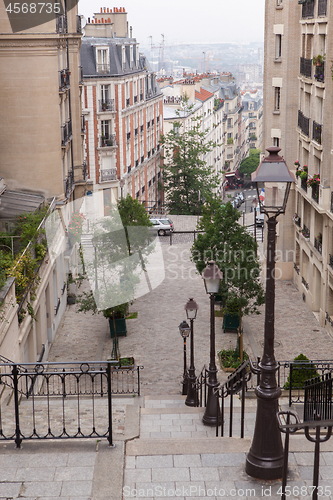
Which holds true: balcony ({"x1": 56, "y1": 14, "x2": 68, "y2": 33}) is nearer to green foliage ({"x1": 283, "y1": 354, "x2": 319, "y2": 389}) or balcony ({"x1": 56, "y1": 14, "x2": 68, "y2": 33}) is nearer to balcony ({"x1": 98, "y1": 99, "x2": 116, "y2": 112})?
green foliage ({"x1": 283, "y1": 354, "x2": 319, "y2": 389})

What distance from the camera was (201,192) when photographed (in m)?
52.5

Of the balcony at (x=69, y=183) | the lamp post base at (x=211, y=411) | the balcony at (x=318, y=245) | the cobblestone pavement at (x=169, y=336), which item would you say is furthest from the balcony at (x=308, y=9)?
the lamp post base at (x=211, y=411)

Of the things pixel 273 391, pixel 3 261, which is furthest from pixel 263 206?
pixel 3 261

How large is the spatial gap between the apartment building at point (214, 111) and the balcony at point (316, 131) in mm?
28484

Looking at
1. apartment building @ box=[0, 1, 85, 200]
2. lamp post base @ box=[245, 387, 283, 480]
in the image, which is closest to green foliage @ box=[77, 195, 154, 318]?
apartment building @ box=[0, 1, 85, 200]

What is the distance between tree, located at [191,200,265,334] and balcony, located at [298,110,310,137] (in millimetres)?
6742

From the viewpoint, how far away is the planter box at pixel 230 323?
2478cm

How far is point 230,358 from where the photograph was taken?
21781 millimetres

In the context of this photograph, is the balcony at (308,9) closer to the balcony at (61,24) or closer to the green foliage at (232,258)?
the green foliage at (232,258)

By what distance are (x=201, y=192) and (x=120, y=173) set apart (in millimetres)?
8247

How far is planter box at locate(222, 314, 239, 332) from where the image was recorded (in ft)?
81.3

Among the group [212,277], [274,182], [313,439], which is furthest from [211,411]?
[274,182]

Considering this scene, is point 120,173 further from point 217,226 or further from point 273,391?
point 273,391

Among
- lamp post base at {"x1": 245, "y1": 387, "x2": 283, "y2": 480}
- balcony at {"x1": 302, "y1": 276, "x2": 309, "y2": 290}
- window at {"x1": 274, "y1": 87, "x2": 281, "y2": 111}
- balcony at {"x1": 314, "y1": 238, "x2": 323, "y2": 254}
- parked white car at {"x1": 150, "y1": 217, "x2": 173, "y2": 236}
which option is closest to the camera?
lamp post base at {"x1": 245, "y1": 387, "x2": 283, "y2": 480}
